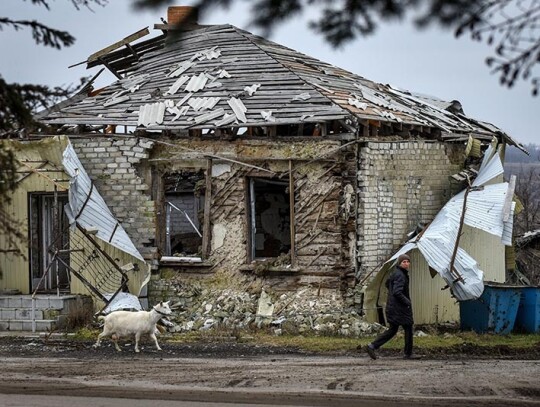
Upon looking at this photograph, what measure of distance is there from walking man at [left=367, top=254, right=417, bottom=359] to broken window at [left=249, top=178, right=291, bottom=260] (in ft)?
19.9

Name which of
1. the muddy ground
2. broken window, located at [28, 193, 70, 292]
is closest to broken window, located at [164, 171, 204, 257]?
broken window, located at [28, 193, 70, 292]

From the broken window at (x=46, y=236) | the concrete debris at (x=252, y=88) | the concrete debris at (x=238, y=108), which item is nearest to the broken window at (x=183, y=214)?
the concrete debris at (x=238, y=108)

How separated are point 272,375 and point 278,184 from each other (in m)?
8.38

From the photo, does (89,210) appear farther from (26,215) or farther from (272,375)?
(272,375)

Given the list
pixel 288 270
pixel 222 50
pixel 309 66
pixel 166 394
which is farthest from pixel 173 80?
pixel 166 394

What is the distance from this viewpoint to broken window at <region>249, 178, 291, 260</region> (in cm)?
2330

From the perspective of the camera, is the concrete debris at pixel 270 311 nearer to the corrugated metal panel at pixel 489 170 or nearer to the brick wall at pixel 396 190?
the brick wall at pixel 396 190

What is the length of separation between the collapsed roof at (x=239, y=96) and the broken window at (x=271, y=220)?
1.85 m

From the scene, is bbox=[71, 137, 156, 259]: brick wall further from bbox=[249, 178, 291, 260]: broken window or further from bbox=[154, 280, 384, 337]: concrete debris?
bbox=[249, 178, 291, 260]: broken window

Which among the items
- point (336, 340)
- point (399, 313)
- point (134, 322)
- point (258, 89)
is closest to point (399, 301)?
point (399, 313)

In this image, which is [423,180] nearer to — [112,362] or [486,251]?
[486,251]

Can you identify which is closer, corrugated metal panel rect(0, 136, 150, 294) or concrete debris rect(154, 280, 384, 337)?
concrete debris rect(154, 280, 384, 337)

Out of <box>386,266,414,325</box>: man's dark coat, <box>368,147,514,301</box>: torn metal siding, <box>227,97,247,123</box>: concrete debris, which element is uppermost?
<box>227,97,247,123</box>: concrete debris

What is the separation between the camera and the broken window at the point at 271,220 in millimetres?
23297
